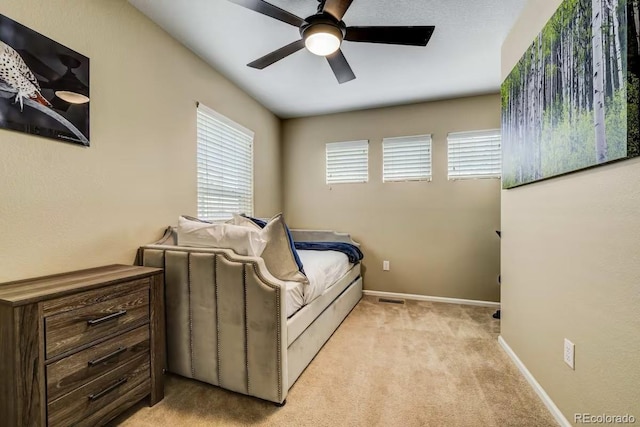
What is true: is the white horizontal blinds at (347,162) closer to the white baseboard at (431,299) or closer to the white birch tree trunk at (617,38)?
the white baseboard at (431,299)

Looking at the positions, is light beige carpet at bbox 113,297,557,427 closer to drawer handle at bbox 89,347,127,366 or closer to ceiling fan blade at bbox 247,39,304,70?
drawer handle at bbox 89,347,127,366

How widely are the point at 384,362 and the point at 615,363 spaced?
4.28 ft

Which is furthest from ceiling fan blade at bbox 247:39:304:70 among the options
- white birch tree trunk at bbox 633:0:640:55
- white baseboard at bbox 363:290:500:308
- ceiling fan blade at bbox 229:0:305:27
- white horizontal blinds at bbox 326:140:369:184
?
white baseboard at bbox 363:290:500:308

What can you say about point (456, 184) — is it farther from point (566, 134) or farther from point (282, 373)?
point (282, 373)

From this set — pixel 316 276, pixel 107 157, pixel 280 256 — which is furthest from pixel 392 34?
pixel 107 157

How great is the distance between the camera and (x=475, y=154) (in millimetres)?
3418

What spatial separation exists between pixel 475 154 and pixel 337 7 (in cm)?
265

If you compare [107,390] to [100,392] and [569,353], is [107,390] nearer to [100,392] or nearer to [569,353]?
[100,392]

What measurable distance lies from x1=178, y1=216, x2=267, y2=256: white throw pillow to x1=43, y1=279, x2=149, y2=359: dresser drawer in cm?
42

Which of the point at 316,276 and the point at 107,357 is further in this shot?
the point at 316,276

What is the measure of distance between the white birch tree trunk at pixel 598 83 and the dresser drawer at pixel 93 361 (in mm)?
2390

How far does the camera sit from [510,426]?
1448mm

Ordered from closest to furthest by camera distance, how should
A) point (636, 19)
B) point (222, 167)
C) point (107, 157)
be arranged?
point (636, 19) < point (107, 157) < point (222, 167)

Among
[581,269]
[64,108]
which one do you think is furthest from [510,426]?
[64,108]
